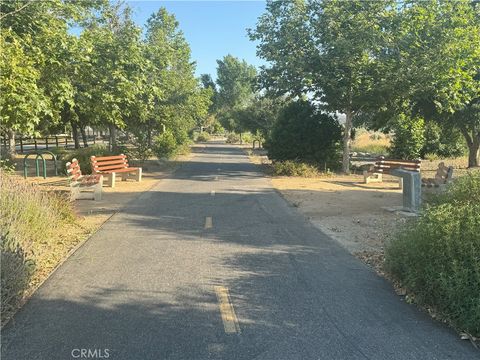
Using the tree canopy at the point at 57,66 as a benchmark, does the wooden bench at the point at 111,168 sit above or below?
below

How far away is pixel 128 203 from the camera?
40.5 feet

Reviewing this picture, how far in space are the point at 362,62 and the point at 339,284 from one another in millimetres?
14874

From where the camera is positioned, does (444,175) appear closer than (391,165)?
Yes

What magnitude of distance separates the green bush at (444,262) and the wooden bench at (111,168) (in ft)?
38.2

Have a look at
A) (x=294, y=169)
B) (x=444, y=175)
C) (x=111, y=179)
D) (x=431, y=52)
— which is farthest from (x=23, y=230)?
(x=431, y=52)

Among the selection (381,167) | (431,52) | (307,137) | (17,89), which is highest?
(431,52)

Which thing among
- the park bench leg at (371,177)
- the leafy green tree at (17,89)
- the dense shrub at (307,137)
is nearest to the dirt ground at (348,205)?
the park bench leg at (371,177)

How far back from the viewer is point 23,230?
6500 mm

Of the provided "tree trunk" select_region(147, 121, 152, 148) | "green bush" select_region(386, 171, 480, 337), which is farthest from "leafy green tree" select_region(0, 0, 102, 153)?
"tree trunk" select_region(147, 121, 152, 148)

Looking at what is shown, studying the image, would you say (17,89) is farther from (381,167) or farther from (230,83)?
(230,83)

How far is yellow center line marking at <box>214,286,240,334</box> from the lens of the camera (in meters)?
4.45

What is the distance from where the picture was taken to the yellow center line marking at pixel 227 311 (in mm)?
4449

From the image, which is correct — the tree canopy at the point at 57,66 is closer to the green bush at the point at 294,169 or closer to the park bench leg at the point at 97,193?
the park bench leg at the point at 97,193

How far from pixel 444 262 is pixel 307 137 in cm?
1778
